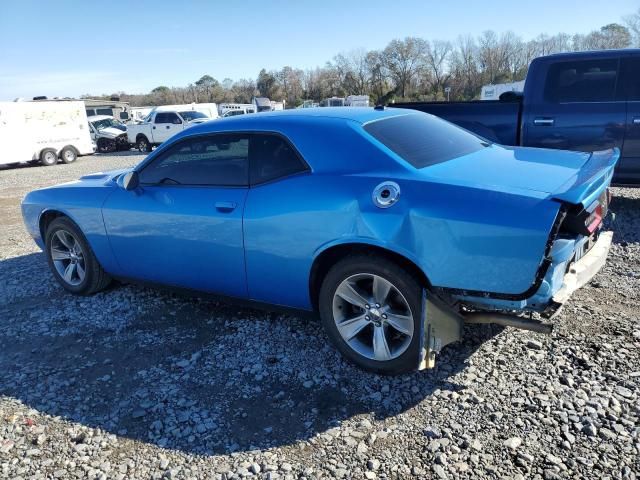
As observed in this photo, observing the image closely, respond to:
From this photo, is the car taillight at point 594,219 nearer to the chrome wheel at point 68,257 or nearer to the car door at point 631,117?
the car door at point 631,117

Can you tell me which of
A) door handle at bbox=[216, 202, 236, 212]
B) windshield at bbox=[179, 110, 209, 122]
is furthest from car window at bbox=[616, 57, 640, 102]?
windshield at bbox=[179, 110, 209, 122]

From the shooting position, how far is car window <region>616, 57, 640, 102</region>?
19.6 feet

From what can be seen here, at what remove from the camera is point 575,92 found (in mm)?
6277

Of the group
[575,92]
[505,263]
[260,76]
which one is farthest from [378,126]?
[260,76]

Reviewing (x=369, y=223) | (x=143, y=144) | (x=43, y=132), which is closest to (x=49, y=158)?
(x=43, y=132)

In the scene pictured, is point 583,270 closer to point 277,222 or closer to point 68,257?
point 277,222

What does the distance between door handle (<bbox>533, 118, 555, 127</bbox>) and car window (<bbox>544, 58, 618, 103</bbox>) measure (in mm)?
270

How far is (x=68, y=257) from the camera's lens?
4.73 meters

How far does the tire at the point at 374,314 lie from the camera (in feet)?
9.39

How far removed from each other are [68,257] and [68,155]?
17.5 m

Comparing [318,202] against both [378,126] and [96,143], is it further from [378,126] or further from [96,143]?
[96,143]

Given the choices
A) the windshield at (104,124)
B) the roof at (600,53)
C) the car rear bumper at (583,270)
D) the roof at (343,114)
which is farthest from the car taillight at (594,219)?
the windshield at (104,124)

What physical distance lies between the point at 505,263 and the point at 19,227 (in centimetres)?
853

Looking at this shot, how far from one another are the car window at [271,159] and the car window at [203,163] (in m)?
0.07
